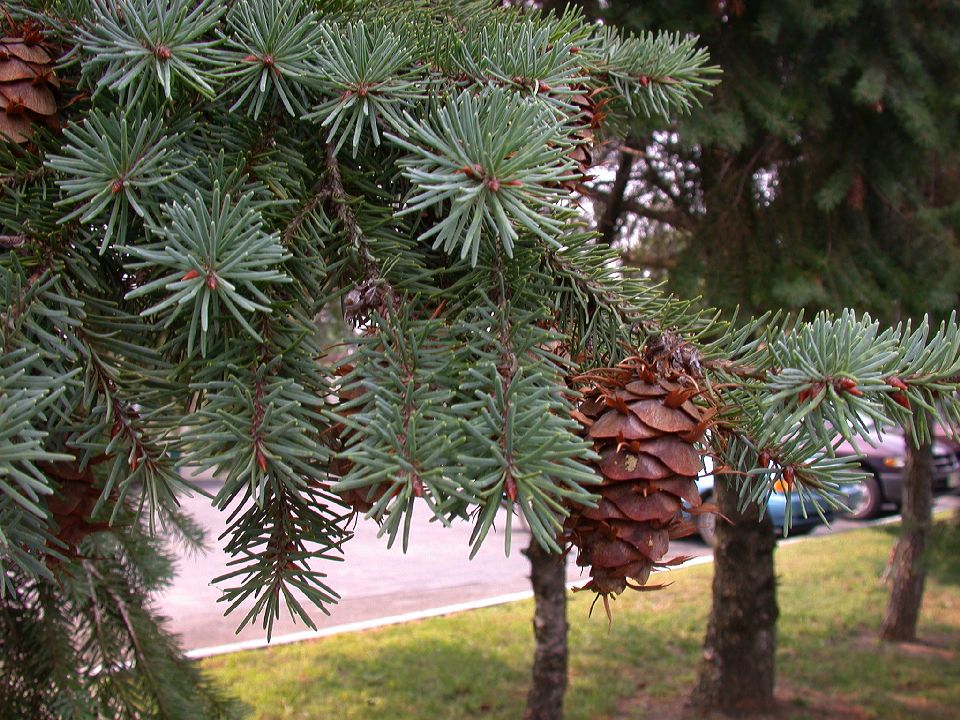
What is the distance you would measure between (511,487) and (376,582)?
8.20 meters

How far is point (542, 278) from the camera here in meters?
0.73

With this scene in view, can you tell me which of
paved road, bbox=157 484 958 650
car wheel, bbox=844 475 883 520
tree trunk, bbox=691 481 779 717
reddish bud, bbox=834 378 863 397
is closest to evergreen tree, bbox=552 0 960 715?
tree trunk, bbox=691 481 779 717

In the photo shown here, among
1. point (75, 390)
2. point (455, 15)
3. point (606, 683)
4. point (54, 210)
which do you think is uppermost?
point (455, 15)

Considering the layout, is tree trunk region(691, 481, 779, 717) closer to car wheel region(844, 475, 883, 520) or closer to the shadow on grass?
the shadow on grass

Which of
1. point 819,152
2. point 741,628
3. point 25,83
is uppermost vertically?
point 819,152

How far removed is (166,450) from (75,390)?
9cm

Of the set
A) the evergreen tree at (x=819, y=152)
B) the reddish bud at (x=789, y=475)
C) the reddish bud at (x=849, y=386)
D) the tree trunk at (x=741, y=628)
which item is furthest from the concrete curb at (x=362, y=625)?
the reddish bud at (x=849, y=386)

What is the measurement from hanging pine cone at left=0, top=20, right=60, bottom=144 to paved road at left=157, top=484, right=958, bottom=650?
17.4 feet

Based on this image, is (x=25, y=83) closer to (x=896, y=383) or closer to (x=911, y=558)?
(x=896, y=383)

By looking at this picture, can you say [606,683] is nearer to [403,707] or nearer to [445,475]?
[403,707]

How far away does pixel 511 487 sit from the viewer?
0.52 meters

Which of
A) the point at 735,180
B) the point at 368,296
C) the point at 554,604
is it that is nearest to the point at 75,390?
the point at 368,296

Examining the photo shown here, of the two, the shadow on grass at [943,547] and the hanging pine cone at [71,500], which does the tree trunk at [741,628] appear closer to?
the shadow on grass at [943,547]

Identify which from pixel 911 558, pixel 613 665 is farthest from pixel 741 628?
pixel 911 558
